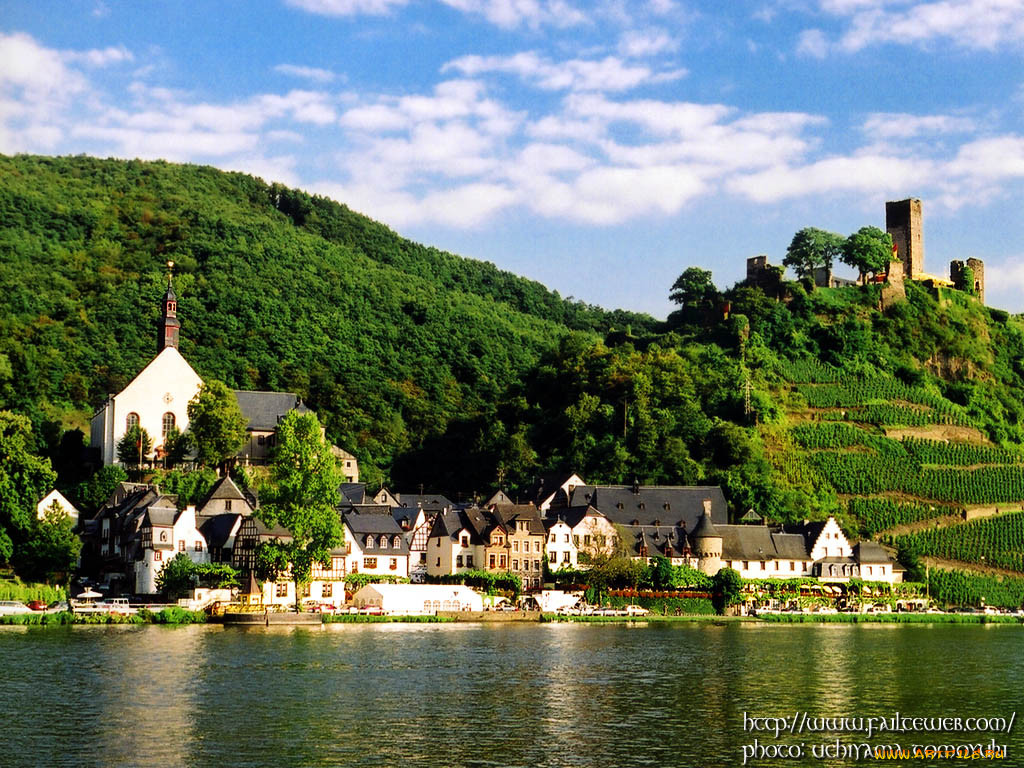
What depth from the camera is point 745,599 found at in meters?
89.3

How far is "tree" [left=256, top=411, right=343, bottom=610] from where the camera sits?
2852 inches

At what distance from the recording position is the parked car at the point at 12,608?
6719 cm

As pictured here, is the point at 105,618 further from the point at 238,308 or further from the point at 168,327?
the point at 238,308

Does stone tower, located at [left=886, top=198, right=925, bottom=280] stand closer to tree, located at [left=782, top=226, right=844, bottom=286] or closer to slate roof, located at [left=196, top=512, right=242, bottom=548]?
tree, located at [left=782, top=226, right=844, bottom=286]

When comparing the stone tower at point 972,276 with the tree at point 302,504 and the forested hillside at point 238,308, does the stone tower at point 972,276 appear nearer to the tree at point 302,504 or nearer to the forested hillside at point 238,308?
the forested hillside at point 238,308

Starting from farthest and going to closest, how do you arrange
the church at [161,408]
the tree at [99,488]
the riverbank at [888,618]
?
the church at [161,408]
the tree at [99,488]
the riverbank at [888,618]

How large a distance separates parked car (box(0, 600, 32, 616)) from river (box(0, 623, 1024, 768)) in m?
4.90

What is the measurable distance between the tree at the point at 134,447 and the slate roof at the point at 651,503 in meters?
30.4

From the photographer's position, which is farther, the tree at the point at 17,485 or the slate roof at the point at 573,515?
the slate roof at the point at 573,515

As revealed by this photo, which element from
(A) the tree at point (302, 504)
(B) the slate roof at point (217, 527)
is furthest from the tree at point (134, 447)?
(A) the tree at point (302, 504)

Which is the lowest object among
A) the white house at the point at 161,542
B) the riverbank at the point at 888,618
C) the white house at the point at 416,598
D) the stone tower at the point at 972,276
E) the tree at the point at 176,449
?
the riverbank at the point at 888,618

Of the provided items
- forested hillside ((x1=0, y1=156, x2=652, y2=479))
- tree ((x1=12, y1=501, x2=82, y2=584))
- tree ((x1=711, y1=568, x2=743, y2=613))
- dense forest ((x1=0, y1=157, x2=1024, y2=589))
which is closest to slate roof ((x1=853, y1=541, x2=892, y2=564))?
dense forest ((x1=0, y1=157, x2=1024, y2=589))

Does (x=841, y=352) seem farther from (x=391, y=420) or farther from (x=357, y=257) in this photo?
(x=357, y=257)

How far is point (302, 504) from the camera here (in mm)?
73312
